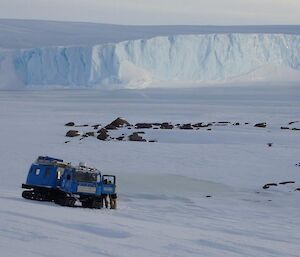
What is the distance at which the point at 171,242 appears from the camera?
8906 mm

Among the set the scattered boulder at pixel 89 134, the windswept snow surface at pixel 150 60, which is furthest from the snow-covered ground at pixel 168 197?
the windswept snow surface at pixel 150 60

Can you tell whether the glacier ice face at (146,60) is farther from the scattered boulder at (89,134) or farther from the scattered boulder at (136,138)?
the scattered boulder at (136,138)

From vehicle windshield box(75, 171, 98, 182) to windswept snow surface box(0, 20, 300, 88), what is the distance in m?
51.6

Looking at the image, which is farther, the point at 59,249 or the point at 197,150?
the point at 197,150

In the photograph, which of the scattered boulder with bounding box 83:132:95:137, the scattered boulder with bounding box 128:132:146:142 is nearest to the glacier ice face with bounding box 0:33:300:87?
the scattered boulder with bounding box 83:132:95:137

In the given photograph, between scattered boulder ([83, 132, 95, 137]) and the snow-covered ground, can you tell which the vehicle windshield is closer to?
the snow-covered ground

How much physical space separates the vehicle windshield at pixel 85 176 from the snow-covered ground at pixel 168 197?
75cm

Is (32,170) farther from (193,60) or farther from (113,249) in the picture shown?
(193,60)

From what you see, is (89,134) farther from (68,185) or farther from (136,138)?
(68,185)

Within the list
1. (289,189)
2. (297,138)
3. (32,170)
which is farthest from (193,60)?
(32,170)

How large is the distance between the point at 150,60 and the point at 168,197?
51.5 metres

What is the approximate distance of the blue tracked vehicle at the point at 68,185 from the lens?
13.5 meters

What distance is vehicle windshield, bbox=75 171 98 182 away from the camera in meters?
13.5

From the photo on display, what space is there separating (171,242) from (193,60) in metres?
61.9
